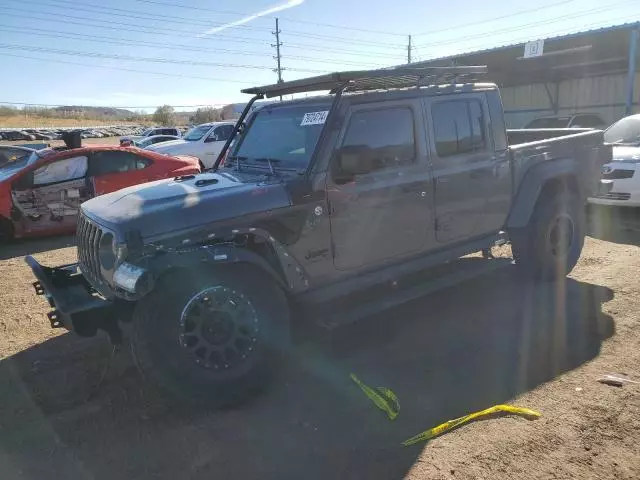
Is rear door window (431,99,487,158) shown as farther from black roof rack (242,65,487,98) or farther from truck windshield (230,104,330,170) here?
truck windshield (230,104,330,170)

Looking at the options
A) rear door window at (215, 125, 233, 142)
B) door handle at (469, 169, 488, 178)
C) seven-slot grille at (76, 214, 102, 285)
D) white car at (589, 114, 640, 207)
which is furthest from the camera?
rear door window at (215, 125, 233, 142)

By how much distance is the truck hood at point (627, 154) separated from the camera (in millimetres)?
8133

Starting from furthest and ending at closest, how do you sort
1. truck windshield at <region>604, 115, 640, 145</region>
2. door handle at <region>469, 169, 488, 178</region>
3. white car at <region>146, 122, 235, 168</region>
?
white car at <region>146, 122, 235, 168</region>
truck windshield at <region>604, 115, 640, 145</region>
door handle at <region>469, 169, 488, 178</region>

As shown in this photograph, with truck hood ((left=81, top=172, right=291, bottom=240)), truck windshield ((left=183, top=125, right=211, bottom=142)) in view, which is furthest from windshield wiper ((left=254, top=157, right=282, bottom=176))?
truck windshield ((left=183, top=125, right=211, bottom=142))

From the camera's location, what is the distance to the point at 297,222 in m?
3.72

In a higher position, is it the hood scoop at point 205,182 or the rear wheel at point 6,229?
the hood scoop at point 205,182

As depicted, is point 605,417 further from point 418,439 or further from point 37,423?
point 37,423

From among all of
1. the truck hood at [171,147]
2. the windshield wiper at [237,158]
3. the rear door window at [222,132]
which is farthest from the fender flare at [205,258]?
the rear door window at [222,132]

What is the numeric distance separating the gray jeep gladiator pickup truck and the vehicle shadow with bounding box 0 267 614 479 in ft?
1.16

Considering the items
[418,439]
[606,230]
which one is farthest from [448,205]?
[606,230]

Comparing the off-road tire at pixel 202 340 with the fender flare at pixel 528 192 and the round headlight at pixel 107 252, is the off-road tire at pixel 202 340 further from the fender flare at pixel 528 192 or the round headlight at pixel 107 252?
the fender flare at pixel 528 192

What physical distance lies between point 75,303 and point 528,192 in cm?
421

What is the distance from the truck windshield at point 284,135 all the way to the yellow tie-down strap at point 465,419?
2.03 m

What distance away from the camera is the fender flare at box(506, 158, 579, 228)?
516 cm
